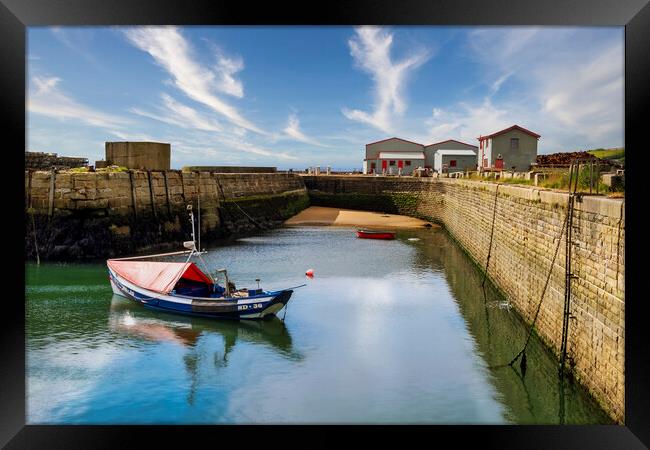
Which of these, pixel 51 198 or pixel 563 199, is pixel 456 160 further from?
pixel 563 199

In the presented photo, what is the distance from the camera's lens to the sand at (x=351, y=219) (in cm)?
4212

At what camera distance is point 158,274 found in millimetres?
17703

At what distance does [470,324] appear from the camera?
15930 mm

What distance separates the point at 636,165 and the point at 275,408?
23.3ft

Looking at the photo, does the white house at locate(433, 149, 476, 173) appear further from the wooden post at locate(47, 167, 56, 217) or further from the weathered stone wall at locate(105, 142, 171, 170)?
the wooden post at locate(47, 167, 56, 217)

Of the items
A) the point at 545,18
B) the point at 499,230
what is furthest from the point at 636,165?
the point at 499,230

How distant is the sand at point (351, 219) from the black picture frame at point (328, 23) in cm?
3340

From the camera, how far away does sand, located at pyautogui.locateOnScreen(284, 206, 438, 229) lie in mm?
42125

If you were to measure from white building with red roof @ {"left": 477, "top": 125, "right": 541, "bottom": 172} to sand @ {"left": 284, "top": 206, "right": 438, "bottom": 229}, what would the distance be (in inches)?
297

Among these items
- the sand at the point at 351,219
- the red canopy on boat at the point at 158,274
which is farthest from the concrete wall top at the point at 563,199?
the sand at the point at 351,219

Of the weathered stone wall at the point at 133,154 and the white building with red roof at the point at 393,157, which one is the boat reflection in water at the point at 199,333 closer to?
the weathered stone wall at the point at 133,154

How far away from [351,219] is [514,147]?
44.5 feet

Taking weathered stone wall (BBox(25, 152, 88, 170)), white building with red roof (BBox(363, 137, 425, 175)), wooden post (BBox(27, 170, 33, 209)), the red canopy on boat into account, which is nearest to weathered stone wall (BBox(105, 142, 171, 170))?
weathered stone wall (BBox(25, 152, 88, 170))

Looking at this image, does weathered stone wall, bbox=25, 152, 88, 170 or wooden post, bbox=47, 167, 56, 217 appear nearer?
wooden post, bbox=47, 167, 56, 217
